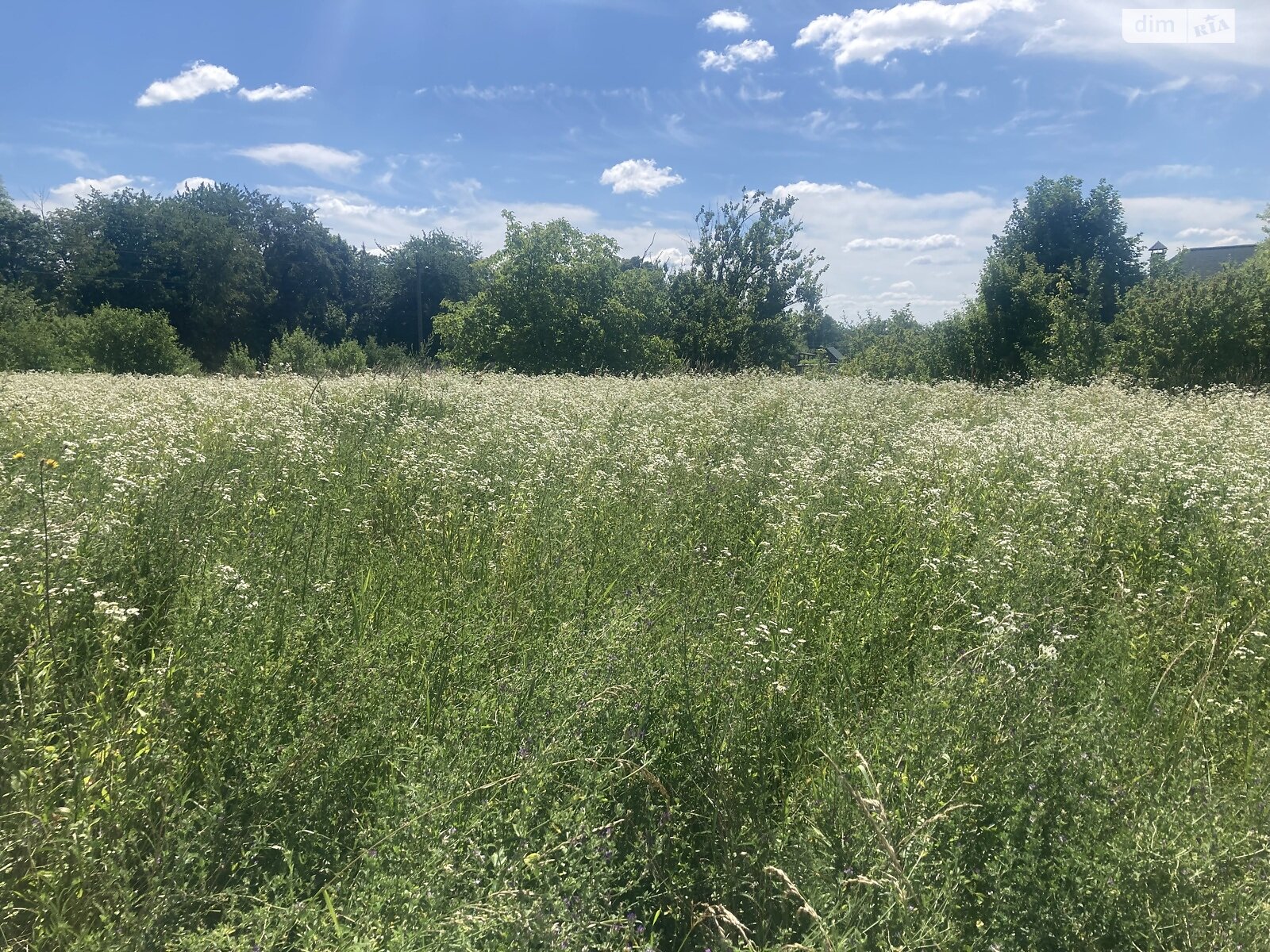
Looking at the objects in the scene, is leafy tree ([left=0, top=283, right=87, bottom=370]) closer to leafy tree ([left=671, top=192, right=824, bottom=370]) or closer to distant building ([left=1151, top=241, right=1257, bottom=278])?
leafy tree ([left=671, top=192, right=824, bottom=370])

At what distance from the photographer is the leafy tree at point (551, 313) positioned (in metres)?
29.5

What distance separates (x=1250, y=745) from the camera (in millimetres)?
2719

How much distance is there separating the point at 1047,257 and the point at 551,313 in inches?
1026

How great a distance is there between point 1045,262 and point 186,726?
136ft

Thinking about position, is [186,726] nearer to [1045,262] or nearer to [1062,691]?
[1062,691]

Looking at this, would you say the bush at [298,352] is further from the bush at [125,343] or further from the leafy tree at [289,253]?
the leafy tree at [289,253]

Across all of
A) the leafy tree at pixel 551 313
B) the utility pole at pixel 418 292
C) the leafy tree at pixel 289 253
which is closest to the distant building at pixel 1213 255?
the leafy tree at pixel 551 313

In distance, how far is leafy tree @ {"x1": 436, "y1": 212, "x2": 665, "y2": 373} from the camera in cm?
2955

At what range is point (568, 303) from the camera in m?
29.6

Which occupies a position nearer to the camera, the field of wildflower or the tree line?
the field of wildflower

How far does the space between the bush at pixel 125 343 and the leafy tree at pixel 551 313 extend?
1124 cm

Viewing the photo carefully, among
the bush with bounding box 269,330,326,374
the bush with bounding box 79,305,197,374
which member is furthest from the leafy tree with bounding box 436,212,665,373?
the bush with bounding box 79,305,197,374

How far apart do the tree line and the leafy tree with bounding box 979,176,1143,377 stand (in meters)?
0.10

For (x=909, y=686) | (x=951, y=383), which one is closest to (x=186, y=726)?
(x=909, y=686)
